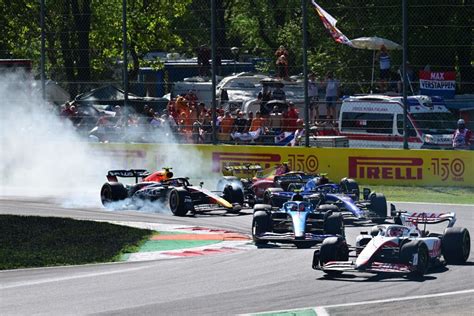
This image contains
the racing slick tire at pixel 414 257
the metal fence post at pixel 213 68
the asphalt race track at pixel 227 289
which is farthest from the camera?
the metal fence post at pixel 213 68

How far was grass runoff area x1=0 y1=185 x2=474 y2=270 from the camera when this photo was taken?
1534 centimetres

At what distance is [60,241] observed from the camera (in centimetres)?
1688

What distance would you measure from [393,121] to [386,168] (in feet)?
4.57

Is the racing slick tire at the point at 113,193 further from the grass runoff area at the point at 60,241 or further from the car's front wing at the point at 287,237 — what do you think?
the car's front wing at the point at 287,237

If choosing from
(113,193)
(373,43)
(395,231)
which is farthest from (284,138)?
(395,231)

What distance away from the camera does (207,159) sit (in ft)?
91.8

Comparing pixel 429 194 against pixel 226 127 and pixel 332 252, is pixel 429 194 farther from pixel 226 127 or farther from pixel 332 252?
pixel 332 252

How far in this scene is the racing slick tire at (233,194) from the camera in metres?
21.3

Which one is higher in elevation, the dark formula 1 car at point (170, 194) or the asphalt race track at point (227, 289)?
the dark formula 1 car at point (170, 194)

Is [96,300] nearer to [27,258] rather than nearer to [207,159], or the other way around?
[27,258]

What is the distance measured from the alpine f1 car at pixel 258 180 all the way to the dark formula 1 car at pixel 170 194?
0.48 m

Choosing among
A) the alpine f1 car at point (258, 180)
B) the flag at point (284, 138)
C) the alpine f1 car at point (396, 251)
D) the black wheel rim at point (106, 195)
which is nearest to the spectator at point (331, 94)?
the flag at point (284, 138)

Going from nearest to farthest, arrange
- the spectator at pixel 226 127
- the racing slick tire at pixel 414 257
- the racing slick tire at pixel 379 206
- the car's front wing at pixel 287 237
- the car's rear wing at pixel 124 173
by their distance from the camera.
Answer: the racing slick tire at pixel 414 257 → the car's front wing at pixel 287 237 → the racing slick tire at pixel 379 206 → the car's rear wing at pixel 124 173 → the spectator at pixel 226 127

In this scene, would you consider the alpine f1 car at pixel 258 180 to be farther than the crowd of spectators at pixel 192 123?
No
